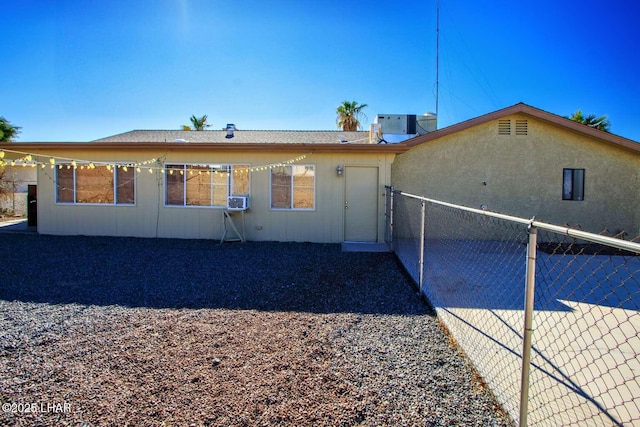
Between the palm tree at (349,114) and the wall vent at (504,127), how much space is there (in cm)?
1355

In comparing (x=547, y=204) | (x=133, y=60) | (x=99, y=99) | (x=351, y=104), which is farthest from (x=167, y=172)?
(x=351, y=104)

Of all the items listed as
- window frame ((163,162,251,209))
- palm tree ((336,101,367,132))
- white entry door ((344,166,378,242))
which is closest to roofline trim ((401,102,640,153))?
white entry door ((344,166,378,242))

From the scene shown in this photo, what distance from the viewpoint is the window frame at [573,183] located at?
9.17 meters

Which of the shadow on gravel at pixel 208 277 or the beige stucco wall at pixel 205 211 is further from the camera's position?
the beige stucco wall at pixel 205 211

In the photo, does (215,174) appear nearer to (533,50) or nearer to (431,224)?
(431,224)

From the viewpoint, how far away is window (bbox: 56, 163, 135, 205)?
917 cm

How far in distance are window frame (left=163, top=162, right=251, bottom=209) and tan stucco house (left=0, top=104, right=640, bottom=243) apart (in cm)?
3

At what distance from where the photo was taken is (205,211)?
8984 mm

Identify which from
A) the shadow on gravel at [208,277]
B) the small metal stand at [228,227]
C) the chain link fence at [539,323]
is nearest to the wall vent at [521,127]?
the chain link fence at [539,323]

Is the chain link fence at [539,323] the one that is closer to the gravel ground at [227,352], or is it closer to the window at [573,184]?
the gravel ground at [227,352]

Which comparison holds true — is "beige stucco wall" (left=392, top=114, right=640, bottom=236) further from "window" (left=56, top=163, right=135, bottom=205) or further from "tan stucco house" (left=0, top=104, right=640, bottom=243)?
"window" (left=56, top=163, right=135, bottom=205)

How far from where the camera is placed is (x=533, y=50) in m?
10.2

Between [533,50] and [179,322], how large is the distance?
12749 mm

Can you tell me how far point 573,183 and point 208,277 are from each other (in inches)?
411
